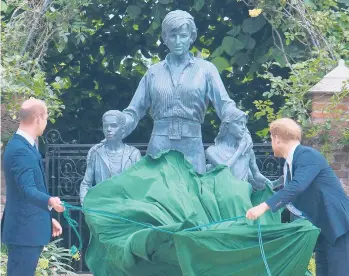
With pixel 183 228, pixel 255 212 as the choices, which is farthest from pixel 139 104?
pixel 255 212

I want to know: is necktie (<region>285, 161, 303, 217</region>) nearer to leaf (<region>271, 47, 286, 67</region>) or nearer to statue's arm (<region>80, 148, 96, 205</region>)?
statue's arm (<region>80, 148, 96, 205</region>)

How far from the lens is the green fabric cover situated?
19.8 feet

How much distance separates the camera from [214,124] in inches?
413

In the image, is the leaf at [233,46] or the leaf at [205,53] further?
the leaf at [205,53]

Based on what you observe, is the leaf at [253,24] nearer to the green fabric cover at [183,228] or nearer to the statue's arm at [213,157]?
the statue's arm at [213,157]

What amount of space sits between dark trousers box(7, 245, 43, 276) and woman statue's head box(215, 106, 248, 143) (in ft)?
5.72

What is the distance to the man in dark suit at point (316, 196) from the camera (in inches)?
236

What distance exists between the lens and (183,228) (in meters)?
5.96

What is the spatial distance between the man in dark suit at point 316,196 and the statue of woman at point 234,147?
3.58 feet

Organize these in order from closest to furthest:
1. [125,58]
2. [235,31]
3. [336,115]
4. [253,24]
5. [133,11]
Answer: [336,115] → [253,24] → [235,31] → [133,11] → [125,58]

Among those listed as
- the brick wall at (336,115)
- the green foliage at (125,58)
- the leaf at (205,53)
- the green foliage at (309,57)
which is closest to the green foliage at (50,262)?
the green foliage at (125,58)

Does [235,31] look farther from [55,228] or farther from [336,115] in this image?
[55,228]

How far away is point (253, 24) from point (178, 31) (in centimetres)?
242

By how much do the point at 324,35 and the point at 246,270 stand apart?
11.5 feet
